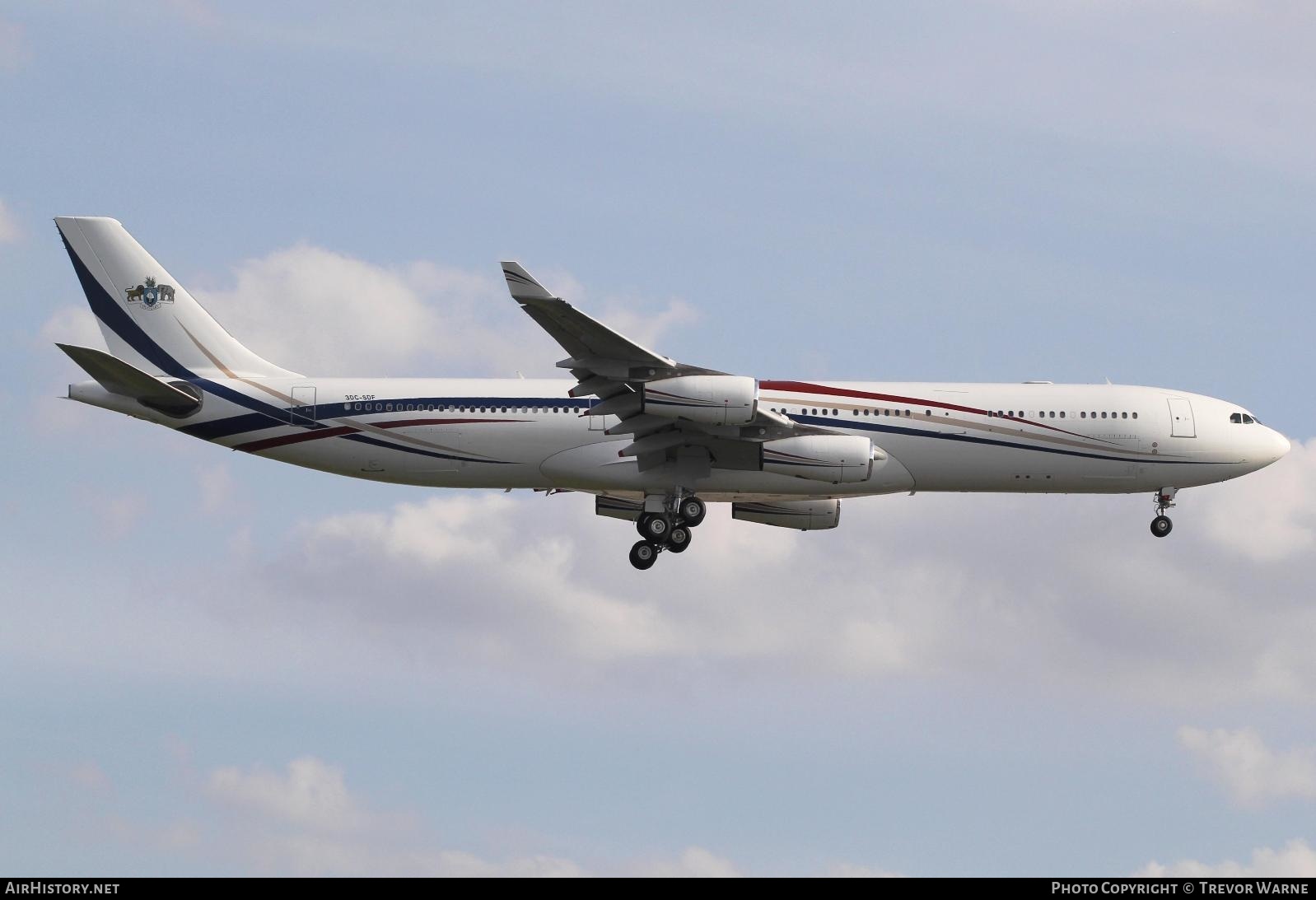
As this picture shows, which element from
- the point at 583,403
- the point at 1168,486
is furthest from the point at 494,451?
the point at 1168,486

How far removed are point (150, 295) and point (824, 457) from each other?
2118cm

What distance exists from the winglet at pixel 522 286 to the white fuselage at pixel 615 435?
6980mm

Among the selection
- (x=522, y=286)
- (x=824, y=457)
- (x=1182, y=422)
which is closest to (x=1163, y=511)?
(x=1182, y=422)

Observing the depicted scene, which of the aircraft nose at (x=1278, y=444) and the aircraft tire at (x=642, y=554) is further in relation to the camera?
the aircraft nose at (x=1278, y=444)

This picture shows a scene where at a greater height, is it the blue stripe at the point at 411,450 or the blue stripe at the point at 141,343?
the blue stripe at the point at 141,343

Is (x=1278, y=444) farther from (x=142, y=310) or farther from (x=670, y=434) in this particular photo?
(x=142, y=310)

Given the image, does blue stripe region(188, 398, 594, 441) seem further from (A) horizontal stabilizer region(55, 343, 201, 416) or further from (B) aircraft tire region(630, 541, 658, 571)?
(B) aircraft tire region(630, 541, 658, 571)

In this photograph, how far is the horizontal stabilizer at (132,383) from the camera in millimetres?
45156

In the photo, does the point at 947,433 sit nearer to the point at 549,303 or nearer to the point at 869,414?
the point at 869,414

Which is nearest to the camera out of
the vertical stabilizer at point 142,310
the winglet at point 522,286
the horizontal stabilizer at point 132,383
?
the winglet at point 522,286

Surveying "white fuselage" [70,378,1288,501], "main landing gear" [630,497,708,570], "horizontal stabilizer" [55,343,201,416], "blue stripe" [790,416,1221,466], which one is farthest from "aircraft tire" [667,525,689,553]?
"horizontal stabilizer" [55,343,201,416]

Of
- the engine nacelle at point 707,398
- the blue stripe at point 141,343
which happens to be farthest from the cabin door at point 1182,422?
the blue stripe at point 141,343

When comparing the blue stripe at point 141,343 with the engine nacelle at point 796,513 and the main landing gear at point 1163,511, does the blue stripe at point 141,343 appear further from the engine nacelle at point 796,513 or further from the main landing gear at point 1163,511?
the main landing gear at point 1163,511

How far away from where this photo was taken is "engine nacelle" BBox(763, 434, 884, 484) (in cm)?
4544
